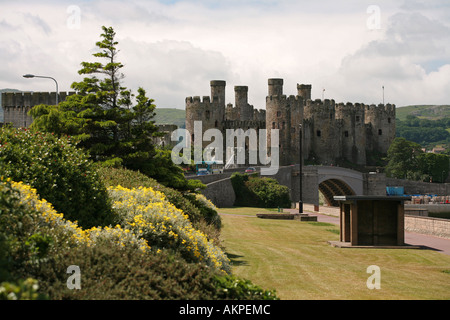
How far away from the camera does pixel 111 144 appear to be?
30.5m

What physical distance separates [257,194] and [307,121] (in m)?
34.1

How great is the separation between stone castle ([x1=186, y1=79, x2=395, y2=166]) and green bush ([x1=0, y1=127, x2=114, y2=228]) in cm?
7267

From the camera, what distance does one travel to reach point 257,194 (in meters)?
66.5

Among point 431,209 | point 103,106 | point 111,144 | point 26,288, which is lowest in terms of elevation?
point 431,209

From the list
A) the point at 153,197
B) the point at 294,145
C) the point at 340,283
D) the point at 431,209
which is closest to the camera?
the point at 340,283

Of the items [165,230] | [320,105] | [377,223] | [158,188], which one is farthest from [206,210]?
[320,105]

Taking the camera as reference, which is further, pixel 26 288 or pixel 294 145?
pixel 294 145

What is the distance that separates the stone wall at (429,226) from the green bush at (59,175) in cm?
2282

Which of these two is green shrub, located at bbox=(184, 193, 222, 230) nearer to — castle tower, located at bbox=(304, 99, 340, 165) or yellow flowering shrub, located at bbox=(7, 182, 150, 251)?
yellow flowering shrub, located at bbox=(7, 182, 150, 251)

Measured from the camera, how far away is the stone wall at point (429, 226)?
112 feet
